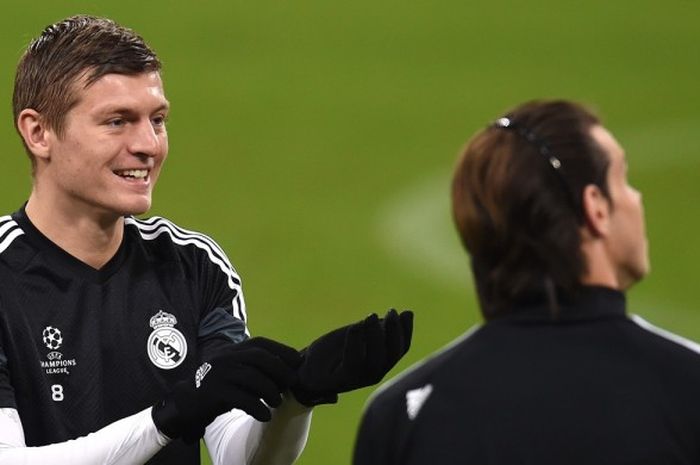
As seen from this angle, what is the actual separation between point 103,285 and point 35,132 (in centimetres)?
35

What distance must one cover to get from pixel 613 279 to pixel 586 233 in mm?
86

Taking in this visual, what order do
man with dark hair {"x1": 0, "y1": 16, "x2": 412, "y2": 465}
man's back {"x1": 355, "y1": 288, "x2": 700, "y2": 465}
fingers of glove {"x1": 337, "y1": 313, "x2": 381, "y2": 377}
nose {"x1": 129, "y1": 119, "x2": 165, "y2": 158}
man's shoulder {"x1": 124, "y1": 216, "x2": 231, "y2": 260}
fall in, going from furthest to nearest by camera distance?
man's shoulder {"x1": 124, "y1": 216, "x2": 231, "y2": 260}, nose {"x1": 129, "y1": 119, "x2": 165, "y2": 158}, man with dark hair {"x1": 0, "y1": 16, "x2": 412, "y2": 465}, fingers of glove {"x1": 337, "y1": 313, "x2": 381, "y2": 377}, man's back {"x1": 355, "y1": 288, "x2": 700, "y2": 465}

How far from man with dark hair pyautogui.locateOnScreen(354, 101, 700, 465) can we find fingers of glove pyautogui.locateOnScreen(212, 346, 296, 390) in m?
0.67

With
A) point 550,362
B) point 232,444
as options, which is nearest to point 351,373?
point 232,444

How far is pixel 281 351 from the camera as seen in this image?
316 centimetres

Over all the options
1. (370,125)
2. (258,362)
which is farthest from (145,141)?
(370,125)

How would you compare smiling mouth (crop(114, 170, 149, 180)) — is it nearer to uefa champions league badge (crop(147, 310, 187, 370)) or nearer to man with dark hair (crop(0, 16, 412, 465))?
man with dark hair (crop(0, 16, 412, 465))

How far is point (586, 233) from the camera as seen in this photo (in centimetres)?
238

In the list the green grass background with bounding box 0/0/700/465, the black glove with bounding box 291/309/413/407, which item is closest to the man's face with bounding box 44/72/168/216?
the black glove with bounding box 291/309/413/407

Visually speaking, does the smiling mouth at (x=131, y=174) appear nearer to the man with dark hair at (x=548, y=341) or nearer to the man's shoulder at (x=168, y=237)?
the man's shoulder at (x=168, y=237)

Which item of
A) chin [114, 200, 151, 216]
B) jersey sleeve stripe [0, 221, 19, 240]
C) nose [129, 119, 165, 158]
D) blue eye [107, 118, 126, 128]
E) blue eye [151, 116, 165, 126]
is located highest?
blue eye [107, 118, 126, 128]

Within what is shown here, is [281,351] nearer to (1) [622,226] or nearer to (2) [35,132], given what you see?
(2) [35,132]

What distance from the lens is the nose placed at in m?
3.43

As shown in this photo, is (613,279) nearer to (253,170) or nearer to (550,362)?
(550,362)
